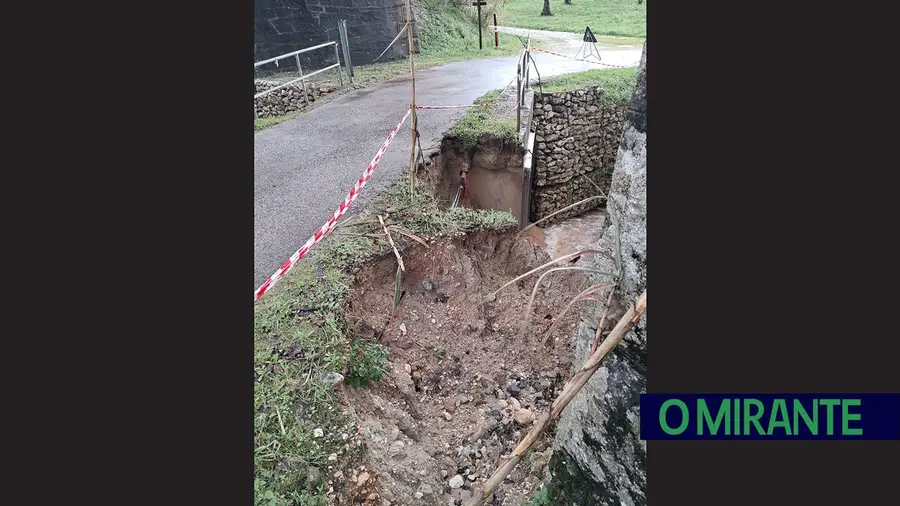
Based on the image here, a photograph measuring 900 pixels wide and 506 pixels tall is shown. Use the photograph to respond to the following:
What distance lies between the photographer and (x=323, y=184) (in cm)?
585

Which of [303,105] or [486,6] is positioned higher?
[486,6]

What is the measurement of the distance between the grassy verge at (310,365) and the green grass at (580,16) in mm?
8064

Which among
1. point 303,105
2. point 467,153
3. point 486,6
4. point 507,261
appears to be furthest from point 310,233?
point 486,6

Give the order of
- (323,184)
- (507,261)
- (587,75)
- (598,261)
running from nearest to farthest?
(598,261)
(507,261)
(323,184)
(587,75)

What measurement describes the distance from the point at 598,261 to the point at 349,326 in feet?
6.88

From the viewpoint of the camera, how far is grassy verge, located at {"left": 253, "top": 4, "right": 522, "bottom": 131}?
12.8 m

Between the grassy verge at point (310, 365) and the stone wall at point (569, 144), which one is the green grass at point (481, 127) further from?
the grassy verge at point (310, 365)

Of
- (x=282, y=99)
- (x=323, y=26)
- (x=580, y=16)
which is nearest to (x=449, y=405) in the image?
(x=282, y=99)

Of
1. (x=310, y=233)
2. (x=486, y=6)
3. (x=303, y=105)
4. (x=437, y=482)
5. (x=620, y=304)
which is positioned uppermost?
(x=486, y=6)

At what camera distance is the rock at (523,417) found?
3.64 m

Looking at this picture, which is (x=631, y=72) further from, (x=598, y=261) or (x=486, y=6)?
(x=598, y=261)

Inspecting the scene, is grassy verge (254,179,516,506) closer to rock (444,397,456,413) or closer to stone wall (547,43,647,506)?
rock (444,397,456,413)

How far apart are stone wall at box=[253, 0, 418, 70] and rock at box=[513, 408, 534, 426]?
34.0 ft

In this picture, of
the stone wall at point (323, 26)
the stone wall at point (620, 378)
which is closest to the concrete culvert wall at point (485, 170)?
the stone wall at point (620, 378)
